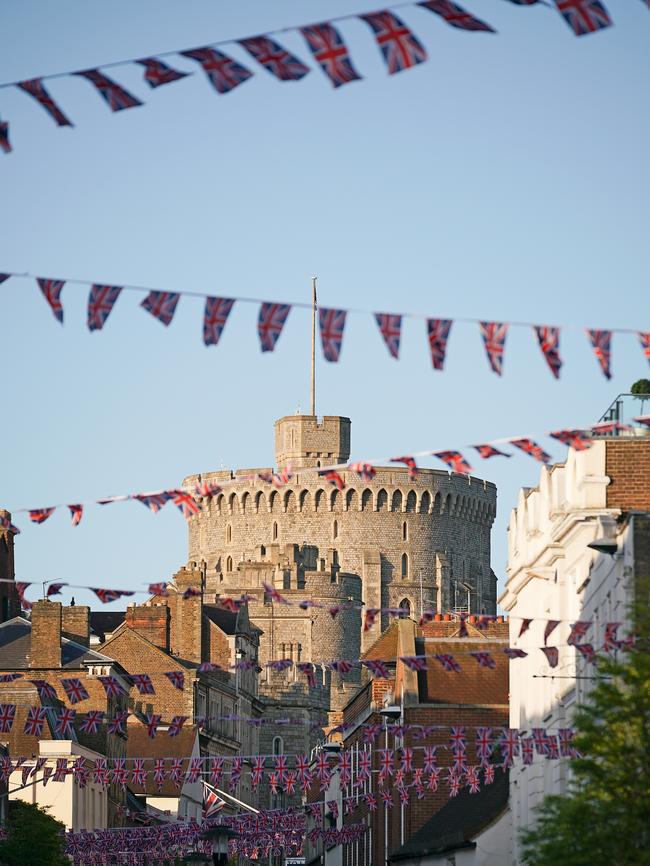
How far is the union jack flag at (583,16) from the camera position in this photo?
1568 cm

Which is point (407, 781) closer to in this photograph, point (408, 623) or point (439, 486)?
point (408, 623)

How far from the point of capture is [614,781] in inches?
897

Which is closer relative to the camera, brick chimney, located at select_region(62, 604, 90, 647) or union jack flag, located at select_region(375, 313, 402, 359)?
union jack flag, located at select_region(375, 313, 402, 359)

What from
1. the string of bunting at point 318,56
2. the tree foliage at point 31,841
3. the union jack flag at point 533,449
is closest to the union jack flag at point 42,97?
the string of bunting at point 318,56

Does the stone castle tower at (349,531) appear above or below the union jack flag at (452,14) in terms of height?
above

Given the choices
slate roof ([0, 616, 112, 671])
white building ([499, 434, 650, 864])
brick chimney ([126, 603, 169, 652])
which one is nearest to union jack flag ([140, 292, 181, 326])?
white building ([499, 434, 650, 864])

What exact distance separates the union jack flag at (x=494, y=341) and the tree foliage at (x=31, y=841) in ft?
80.3

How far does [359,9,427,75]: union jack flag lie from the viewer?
16094 millimetres

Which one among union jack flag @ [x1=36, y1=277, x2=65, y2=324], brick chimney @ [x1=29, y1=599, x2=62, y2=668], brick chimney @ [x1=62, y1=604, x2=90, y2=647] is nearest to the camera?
union jack flag @ [x1=36, y1=277, x2=65, y2=324]

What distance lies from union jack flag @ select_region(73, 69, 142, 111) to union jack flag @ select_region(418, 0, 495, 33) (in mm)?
2621

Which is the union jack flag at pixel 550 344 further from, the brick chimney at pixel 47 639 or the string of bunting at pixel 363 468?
the brick chimney at pixel 47 639

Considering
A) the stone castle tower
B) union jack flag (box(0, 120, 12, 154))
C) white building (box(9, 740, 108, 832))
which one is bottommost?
white building (box(9, 740, 108, 832))

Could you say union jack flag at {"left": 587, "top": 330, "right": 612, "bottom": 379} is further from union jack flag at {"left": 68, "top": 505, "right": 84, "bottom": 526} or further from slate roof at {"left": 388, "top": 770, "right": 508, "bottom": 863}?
slate roof at {"left": 388, "top": 770, "right": 508, "bottom": 863}

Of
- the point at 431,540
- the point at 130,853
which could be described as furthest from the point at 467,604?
the point at 130,853
